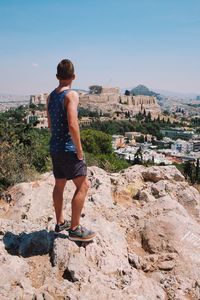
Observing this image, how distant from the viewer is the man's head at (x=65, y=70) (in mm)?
3457

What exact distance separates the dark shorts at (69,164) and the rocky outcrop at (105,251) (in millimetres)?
615

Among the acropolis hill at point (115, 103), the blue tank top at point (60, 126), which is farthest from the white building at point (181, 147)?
the blue tank top at point (60, 126)

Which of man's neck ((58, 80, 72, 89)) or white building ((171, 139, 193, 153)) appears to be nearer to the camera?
man's neck ((58, 80, 72, 89))

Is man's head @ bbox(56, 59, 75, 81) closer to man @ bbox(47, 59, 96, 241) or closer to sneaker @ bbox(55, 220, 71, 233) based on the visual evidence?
man @ bbox(47, 59, 96, 241)

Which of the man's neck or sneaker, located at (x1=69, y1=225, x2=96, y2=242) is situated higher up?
the man's neck

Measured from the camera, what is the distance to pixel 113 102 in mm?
125125

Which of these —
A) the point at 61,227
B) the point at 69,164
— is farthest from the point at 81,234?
the point at 69,164

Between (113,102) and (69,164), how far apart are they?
123m

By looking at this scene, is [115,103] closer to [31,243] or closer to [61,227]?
[61,227]

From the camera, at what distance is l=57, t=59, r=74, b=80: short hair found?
11.3 ft

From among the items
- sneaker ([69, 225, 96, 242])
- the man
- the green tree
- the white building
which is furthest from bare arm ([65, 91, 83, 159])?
the white building

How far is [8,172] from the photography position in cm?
640

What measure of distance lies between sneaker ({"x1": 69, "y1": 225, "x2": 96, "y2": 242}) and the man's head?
1387 mm

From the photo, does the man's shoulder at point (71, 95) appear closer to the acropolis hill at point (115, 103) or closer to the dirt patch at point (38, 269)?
the dirt patch at point (38, 269)
